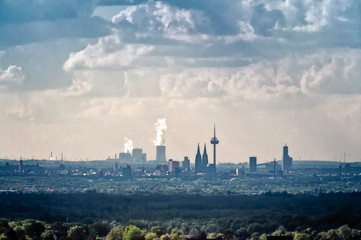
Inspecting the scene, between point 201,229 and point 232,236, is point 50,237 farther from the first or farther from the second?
point 201,229

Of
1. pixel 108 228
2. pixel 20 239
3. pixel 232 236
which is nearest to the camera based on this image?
pixel 20 239

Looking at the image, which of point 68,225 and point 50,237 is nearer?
point 50,237

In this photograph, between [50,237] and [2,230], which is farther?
[50,237]

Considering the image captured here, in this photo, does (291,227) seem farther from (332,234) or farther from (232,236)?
(332,234)

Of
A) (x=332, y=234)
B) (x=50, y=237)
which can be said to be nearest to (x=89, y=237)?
(x=50, y=237)

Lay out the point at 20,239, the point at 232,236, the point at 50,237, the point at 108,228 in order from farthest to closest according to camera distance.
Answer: the point at 108,228 → the point at 232,236 → the point at 50,237 → the point at 20,239

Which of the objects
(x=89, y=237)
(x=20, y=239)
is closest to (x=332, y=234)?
(x=89, y=237)

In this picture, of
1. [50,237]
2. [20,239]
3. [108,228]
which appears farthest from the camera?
[108,228]

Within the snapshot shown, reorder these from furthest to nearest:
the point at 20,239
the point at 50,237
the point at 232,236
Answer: the point at 232,236, the point at 50,237, the point at 20,239

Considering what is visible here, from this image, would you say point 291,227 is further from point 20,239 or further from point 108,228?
point 20,239
